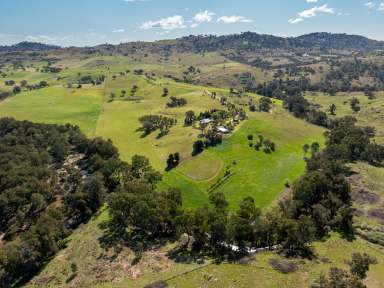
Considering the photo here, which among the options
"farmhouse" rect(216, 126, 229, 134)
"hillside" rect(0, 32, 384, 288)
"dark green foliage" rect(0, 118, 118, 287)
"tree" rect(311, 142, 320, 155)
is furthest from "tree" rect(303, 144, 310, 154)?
"dark green foliage" rect(0, 118, 118, 287)

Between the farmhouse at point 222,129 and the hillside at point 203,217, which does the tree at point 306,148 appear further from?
the farmhouse at point 222,129

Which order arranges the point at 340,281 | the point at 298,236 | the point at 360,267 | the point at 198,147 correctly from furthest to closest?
the point at 198,147
the point at 298,236
the point at 360,267
the point at 340,281

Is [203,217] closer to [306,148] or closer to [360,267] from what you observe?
[360,267]

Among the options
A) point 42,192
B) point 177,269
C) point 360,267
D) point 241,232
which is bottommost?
point 42,192

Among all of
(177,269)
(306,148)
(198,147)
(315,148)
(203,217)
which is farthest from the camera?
(306,148)

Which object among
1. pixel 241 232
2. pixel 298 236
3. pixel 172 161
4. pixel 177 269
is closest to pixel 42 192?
pixel 172 161

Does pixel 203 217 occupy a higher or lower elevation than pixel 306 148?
higher

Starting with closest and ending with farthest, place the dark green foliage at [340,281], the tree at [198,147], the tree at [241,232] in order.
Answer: the dark green foliage at [340,281]
the tree at [241,232]
the tree at [198,147]

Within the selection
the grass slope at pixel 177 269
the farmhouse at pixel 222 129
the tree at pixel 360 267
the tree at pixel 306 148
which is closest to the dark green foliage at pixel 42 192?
the grass slope at pixel 177 269

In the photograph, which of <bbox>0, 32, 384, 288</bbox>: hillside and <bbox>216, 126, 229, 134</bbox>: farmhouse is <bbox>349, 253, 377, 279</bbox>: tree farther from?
<bbox>216, 126, 229, 134</bbox>: farmhouse

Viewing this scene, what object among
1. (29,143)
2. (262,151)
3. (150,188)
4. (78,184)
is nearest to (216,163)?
(262,151)

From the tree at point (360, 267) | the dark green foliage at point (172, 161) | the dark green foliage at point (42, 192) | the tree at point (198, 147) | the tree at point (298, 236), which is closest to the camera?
the tree at point (360, 267)
